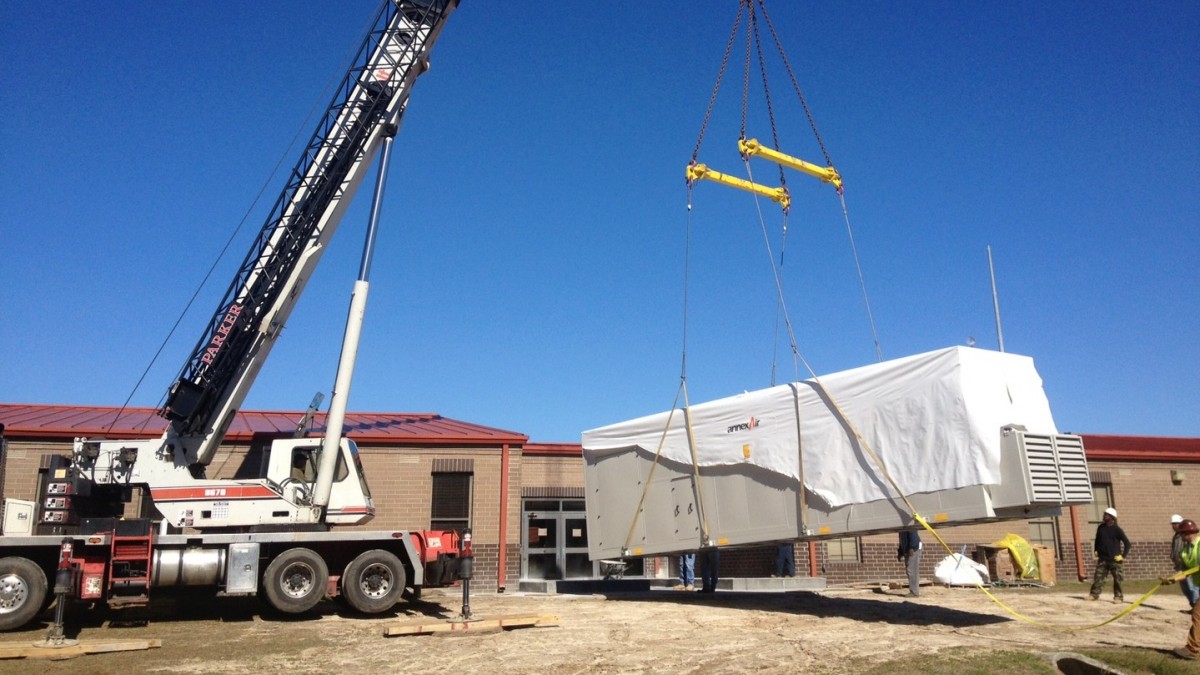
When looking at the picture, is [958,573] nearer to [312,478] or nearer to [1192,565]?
[1192,565]

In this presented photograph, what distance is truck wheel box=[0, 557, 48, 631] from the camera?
13.0 metres

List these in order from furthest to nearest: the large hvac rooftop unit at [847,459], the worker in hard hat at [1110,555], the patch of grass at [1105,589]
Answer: the patch of grass at [1105,589]
the worker in hard hat at [1110,555]
the large hvac rooftop unit at [847,459]

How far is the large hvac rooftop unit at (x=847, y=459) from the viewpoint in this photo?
38.3 feet

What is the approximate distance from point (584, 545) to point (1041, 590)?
35.1 ft

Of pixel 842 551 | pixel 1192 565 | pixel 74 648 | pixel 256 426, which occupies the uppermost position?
pixel 256 426

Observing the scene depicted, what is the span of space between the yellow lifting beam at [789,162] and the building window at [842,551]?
903 centimetres

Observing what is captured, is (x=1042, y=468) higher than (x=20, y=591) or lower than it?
higher

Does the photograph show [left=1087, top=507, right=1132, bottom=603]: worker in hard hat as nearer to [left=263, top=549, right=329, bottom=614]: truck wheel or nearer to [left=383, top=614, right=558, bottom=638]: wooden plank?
[left=383, top=614, right=558, bottom=638]: wooden plank

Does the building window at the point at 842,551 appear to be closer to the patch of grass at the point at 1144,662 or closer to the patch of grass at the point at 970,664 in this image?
the patch of grass at the point at 1144,662

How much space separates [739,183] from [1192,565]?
38.3 feet

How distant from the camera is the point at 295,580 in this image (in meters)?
14.4

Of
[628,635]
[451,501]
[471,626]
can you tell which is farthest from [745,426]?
[451,501]

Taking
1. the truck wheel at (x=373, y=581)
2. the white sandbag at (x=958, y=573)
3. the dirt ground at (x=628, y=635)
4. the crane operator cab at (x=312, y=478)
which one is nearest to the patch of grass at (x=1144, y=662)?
the dirt ground at (x=628, y=635)

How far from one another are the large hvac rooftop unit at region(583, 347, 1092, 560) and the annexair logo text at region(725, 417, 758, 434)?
0.08 ft
